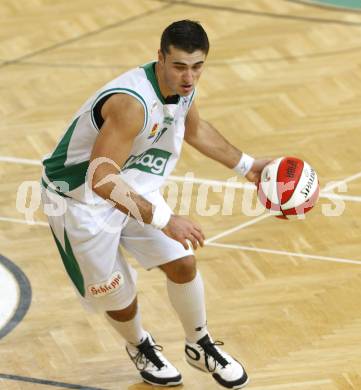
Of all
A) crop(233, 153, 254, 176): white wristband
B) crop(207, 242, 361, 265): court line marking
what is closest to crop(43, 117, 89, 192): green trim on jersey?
crop(233, 153, 254, 176): white wristband

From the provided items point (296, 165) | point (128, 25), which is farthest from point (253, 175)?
point (128, 25)

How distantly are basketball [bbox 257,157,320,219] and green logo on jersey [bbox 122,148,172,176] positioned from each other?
59cm

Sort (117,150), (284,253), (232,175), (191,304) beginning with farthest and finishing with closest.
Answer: (232,175)
(284,253)
(191,304)
(117,150)

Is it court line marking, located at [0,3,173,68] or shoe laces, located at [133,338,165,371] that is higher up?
shoe laces, located at [133,338,165,371]

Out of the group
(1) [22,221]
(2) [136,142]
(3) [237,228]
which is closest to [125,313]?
(2) [136,142]

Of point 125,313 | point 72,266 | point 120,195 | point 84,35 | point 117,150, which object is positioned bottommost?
point 84,35

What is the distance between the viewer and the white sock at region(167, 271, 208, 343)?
6582mm

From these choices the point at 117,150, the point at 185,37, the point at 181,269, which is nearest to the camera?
the point at 117,150

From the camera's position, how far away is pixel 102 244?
636 centimetres

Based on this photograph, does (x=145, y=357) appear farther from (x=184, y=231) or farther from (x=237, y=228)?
(x=237, y=228)

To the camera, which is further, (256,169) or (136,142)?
(256,169)

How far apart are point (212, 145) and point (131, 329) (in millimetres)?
1114

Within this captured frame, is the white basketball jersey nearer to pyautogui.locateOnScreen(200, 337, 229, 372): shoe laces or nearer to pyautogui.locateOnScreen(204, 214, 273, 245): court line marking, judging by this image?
pyautogui.locateOnScreen(200, 337, 229, 372): shoe laces

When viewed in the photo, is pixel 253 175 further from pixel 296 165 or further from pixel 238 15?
pixel 238 15
